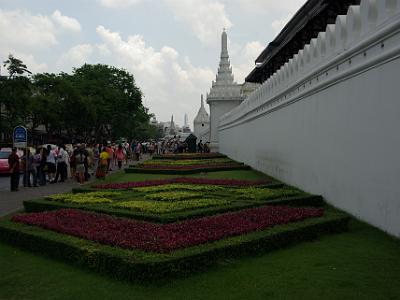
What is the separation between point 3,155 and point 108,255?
810 inches

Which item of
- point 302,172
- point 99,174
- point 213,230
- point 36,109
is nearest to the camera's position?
point 213,230

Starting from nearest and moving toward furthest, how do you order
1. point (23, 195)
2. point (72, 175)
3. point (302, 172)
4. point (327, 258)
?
point (327, 258)
point (302, 172)
point (23, 195)
point (72, 175)

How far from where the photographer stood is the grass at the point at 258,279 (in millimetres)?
4504

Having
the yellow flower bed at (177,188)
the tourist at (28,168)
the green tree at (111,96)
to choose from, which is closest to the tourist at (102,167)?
the tourist at (28,168)

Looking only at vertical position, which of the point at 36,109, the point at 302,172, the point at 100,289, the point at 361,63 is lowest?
the point at 100,289

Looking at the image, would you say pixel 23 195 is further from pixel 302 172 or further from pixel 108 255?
pixel 108 255

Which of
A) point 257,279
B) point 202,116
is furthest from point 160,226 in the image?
point 202,116

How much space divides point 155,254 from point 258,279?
1.06m

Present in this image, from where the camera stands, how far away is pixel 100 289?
15.5 feet

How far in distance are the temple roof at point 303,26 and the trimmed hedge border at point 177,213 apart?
8890 millimetres

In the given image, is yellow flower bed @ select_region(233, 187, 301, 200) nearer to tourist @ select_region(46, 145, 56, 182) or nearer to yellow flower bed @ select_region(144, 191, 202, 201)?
yellow flower bed @ select_region(144, 191, 202, 201)

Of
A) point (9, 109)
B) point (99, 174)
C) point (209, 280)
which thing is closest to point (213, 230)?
point (209, 280)

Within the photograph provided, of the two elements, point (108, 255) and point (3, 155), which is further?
point (3, 155)

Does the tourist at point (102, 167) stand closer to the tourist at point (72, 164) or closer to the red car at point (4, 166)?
the tourist at point (72, 164)
